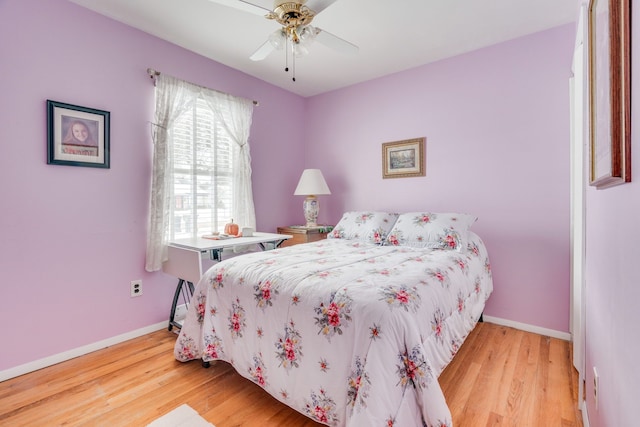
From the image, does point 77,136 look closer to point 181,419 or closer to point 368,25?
point 181,419

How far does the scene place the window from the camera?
285cm

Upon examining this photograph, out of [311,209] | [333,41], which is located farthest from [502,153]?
[311,209]

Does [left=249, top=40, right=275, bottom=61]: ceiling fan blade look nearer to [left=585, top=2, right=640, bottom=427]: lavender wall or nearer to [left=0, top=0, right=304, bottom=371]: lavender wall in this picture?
[left=0, top=0, right=304, bottom=371]: lavender wall

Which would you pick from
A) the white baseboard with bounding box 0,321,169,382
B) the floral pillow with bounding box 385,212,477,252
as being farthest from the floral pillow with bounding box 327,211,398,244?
the white baseboard with bounding box 0,321,169,382

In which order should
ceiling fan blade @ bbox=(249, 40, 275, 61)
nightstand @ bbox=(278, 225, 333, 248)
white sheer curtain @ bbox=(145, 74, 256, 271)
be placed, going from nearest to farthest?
ceiling fan blade @ bbox=(249, 40, 275, 61) → white sheer curtain @ bbox=(145, 74, 256, 271) → nightstand @ bbox=(278, 225, 333, 248)

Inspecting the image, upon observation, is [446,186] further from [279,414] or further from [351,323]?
[279,414]

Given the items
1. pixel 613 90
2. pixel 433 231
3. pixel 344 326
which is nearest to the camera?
pixel 613 90

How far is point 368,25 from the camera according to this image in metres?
2.51

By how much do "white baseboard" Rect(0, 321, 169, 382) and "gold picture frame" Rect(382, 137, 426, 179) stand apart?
266 cm

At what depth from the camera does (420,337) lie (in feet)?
4.51

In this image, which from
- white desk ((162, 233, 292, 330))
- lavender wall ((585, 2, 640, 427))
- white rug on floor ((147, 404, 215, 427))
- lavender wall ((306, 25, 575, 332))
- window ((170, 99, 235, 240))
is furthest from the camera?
window ((170, 99, 235, 240))

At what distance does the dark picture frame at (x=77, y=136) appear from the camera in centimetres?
215

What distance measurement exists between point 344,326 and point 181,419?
3.30 ft

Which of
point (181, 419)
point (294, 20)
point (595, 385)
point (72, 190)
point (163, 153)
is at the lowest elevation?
point (181, 419)
